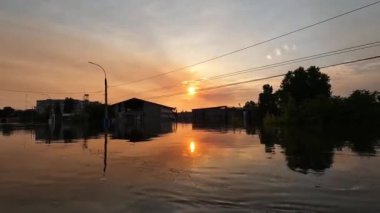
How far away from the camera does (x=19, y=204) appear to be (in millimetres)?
10922

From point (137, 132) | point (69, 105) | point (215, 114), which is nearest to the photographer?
point (137, 132)

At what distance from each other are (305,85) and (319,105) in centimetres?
2520

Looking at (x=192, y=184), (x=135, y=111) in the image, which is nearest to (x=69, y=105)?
(x=135, y=111)

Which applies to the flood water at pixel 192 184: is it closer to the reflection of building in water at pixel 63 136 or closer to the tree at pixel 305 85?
the reflection of building in water at pixel 63 136

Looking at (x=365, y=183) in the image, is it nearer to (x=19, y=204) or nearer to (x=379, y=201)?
(x=379, y=201)

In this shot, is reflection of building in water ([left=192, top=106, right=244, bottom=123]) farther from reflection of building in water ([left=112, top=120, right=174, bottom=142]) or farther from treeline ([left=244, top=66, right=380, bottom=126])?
reflection of building in water ([left=112, top=120, right=174, bottom=142])

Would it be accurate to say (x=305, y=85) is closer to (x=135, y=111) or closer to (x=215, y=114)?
(x=135, y=111)

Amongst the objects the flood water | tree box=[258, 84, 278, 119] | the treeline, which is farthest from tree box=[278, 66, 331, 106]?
the flood water

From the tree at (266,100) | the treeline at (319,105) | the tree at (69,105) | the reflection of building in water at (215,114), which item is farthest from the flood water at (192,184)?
the tree at (69,105)

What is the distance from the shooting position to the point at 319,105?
78.9m

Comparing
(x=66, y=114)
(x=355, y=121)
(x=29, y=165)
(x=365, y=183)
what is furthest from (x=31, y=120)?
(x=365, y=183)

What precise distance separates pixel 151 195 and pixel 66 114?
173m

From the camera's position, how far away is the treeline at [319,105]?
2894 inches

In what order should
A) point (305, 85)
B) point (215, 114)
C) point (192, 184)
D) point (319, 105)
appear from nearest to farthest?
1. point (192, 184)
2. point (319, 105)
3. point (305, 85)
4. point (215, 114)
